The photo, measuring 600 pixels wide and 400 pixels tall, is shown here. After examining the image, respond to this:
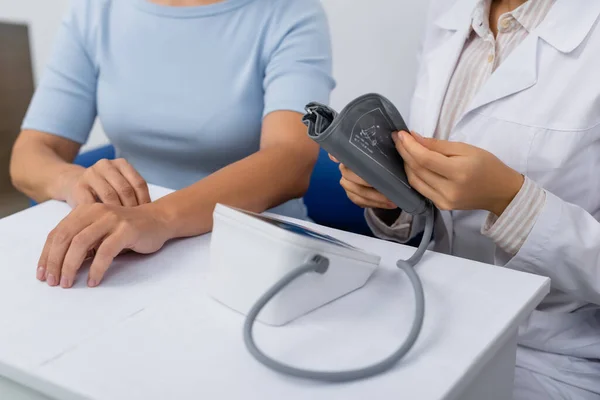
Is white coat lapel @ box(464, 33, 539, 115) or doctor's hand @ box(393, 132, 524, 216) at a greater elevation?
white coat lapel @ box(464, 33, 539, 115)

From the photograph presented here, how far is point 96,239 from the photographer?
687mm

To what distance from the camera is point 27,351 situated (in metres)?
0.53

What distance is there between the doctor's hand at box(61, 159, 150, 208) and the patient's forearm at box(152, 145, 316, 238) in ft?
0.15

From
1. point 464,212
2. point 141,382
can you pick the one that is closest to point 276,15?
point 464,212

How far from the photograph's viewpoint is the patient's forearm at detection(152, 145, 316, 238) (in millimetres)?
767

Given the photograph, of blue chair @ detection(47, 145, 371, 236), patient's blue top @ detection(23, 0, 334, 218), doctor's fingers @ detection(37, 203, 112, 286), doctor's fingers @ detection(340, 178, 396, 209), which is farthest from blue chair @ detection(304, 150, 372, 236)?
doctor's fingers @ detection(37, 203, 112, 286)

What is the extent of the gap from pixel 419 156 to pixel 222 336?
0.90 feet

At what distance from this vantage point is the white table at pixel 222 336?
1.61 feet

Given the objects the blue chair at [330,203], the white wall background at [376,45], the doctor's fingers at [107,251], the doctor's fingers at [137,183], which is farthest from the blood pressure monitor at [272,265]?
the white wall background at [376,45]

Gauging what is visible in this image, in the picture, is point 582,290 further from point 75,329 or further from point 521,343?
point 75,329

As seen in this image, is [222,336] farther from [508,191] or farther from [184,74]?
[184,74]

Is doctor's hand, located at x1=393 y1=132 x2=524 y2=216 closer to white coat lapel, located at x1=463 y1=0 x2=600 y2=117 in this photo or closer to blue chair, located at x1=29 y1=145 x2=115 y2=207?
white coat lapel, located at x1=463 y1=0 x2=600 y2=117

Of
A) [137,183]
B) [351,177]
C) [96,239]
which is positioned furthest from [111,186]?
[351,177]

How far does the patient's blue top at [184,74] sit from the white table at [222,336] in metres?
0.41
